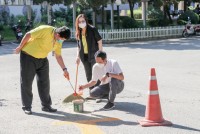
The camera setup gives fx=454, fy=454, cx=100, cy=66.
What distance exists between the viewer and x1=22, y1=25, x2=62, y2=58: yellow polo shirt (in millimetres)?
7084

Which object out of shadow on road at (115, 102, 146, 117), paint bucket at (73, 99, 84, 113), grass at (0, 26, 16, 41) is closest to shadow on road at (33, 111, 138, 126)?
paint bucket at (73, 99, 84, 113)

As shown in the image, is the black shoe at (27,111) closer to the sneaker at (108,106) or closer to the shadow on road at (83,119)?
the shadow on road at (83,119)

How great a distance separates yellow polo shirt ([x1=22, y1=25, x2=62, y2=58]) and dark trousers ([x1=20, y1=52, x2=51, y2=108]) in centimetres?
11

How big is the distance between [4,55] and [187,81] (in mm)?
9273

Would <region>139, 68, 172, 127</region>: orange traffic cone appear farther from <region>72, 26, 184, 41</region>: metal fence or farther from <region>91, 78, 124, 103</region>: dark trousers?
<region>72, 26, 184, 41</region>: metal fence

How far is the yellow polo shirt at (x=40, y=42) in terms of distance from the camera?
23.2 feet

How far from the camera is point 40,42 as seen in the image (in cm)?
717

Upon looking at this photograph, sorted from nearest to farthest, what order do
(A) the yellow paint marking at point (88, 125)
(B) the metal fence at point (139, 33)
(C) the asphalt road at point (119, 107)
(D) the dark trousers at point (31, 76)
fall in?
1. (A) the yellow paint marking at point (88, 125)
2. (C) the asphalt road at point (119, 107)
3. (D) the dark trousers at point (31, 76)
4. (B) the metal fence at point (139, 33)

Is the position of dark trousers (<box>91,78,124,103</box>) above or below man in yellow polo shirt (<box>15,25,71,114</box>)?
below

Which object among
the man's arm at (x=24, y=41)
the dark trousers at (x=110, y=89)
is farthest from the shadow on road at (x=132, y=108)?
the man's arm at (x=24, y=41)

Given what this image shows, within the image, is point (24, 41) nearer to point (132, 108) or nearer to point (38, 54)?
point (38, 54)

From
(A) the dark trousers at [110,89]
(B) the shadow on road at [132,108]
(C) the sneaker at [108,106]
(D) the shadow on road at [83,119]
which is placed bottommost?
Answer: (B) the shadow on road at [132,108]

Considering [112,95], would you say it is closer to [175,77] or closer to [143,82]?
[143,82]

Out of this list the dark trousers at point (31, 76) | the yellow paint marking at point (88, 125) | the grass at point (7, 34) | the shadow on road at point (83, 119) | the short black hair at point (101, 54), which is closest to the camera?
the yellow paint marking at point (88, 125)
